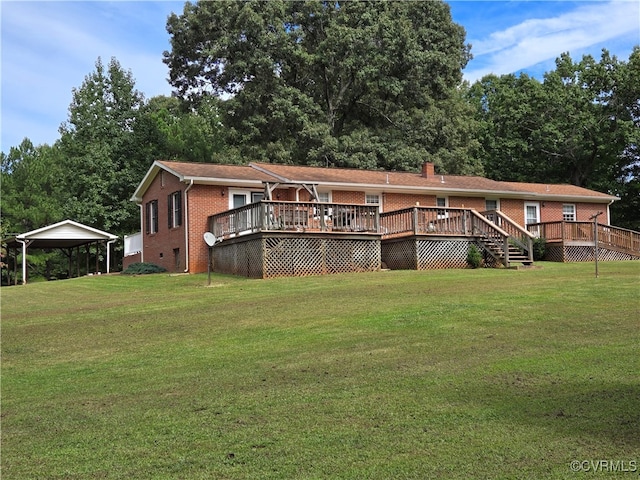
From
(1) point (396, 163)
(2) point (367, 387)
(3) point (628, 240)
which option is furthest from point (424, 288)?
(1) point (396, 163)

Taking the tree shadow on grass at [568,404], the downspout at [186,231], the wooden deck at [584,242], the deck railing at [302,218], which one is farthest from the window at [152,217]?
the tree shadow on grass at [568,404]

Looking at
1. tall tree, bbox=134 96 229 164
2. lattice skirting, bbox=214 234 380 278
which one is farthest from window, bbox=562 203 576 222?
tall tree, bbox=134 96 229 164

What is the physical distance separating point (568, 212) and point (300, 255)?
18.3 metres

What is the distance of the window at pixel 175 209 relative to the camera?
2525cm

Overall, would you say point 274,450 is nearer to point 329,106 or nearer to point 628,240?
point 628,240

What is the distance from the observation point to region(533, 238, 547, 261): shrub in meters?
26.6

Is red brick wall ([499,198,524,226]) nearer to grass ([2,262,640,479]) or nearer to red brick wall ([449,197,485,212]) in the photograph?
red brick wall ([449,197,485,212])

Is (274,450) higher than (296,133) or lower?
lower

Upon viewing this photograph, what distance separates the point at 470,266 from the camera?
21.8 metres

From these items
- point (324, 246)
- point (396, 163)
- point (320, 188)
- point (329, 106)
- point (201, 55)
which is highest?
point (201, 55)

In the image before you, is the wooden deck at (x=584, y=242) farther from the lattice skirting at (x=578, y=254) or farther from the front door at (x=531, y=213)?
the front door at (x=531, y=213)

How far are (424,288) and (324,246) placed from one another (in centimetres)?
640

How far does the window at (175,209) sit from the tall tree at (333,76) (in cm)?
1263

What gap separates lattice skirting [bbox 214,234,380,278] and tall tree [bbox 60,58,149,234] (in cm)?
1854
